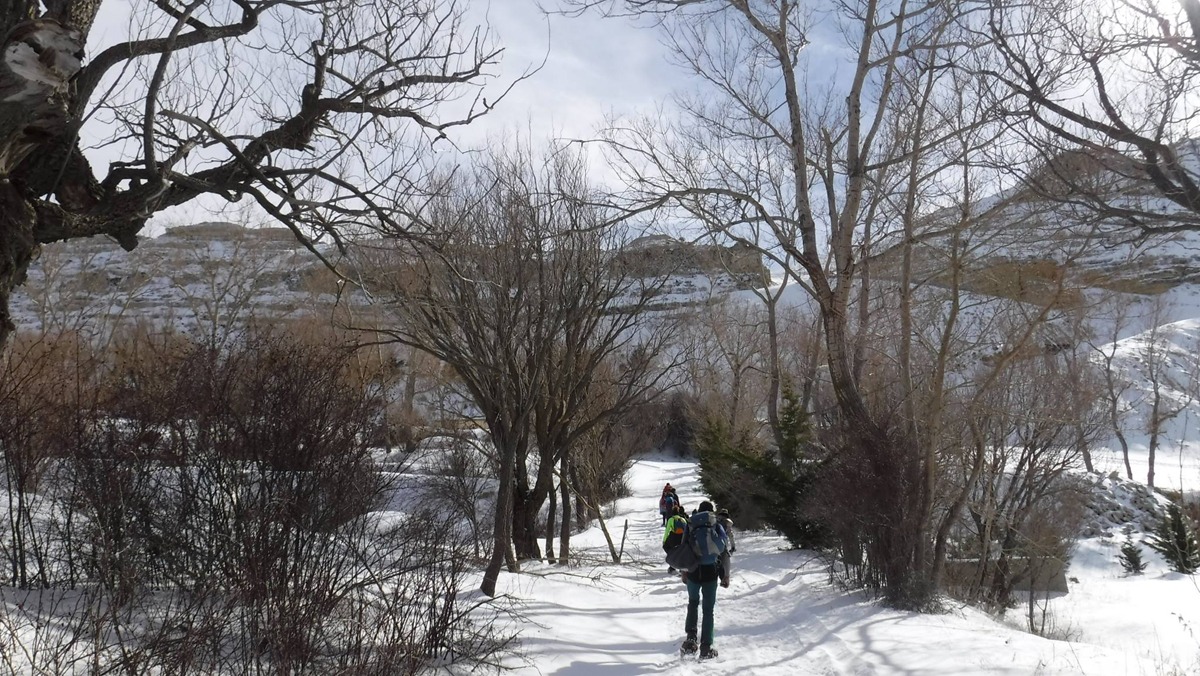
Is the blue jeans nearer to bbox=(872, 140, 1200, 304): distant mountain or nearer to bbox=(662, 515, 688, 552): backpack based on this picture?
bbox=(662, 515, 688, 552): backpack

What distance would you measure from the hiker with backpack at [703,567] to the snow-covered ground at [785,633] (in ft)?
0.82

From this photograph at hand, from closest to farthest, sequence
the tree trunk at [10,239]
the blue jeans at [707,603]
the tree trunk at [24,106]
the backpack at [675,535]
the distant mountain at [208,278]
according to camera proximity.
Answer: the tree trunk at [24,106], the tree trunk at [10,239], the blue jeans at [707,603], the backpack at [675,535], the distant mountain at [208,278]

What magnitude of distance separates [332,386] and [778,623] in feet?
19.5

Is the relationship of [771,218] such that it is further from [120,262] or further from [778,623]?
[120,262]

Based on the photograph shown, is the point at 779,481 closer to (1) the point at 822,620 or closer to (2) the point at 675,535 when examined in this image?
(1) the point at 822,620

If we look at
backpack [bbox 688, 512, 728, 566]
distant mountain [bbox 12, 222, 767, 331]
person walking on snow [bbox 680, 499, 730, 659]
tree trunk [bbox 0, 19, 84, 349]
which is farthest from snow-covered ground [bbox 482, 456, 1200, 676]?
distant mountain [bbox 12, 222, 767, 331]

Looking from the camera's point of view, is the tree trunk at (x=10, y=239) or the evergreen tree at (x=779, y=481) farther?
the evergreen tree at (x=779, y=481)

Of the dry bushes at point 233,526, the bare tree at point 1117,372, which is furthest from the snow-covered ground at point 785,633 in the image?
the bare tree at point 1117,372

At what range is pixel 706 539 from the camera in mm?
7672

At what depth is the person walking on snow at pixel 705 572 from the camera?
7.62 meters

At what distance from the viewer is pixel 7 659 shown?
12.5ft

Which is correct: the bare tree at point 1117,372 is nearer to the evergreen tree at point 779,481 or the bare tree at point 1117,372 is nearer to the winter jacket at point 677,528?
the evergreen tree at point 779,481

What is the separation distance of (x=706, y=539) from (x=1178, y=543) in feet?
71.2

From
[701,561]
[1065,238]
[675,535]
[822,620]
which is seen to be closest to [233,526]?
[675,535]
